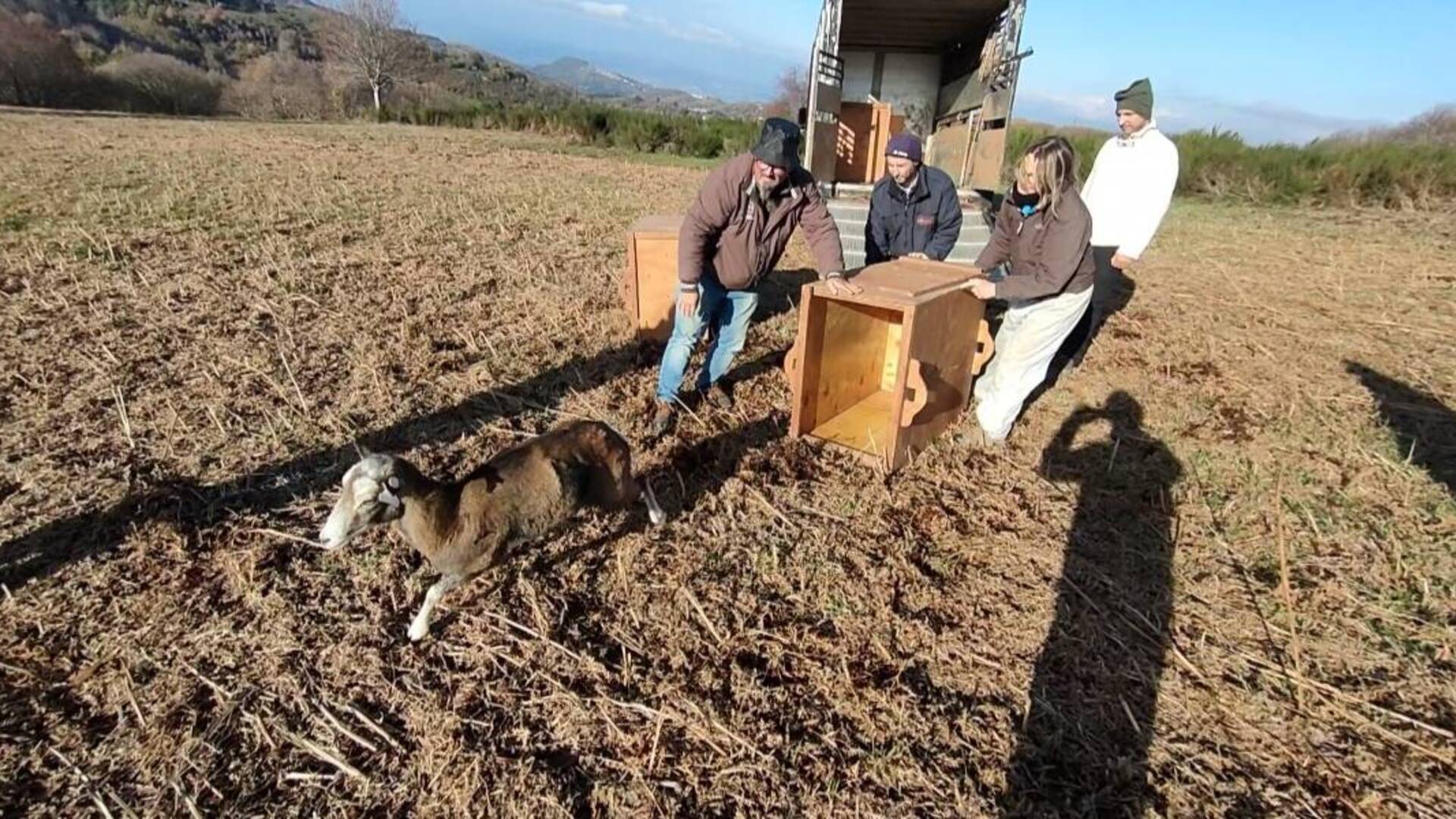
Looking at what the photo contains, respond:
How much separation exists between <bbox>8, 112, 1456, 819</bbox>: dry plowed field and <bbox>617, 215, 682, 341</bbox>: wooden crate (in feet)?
0.92

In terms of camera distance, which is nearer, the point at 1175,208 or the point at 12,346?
the point at 12,346

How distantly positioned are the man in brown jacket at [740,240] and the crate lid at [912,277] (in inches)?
7.3

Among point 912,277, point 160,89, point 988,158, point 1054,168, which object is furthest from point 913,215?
point 160,89

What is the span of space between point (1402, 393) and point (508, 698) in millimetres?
7105

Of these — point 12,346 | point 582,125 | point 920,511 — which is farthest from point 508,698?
point 582,125

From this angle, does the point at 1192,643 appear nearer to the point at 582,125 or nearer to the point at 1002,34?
the point at 1002,34

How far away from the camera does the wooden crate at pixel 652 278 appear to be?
579 cm

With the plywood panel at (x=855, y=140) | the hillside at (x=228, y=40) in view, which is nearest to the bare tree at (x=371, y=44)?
the hillside at (x=228, y=40)

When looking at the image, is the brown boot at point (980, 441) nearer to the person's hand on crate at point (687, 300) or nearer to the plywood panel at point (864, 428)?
the plywood panel at point (864, 428)

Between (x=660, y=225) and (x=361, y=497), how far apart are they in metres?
4.38

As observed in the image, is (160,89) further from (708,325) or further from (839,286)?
(839,286)

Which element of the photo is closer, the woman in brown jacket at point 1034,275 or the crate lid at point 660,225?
the woman in brown jacket at point 1034,275

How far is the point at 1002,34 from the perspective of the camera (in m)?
8.88

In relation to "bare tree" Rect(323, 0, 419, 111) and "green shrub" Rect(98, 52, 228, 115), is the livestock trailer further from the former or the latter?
"bare tree" Rect(323, 0, 419, 111)
